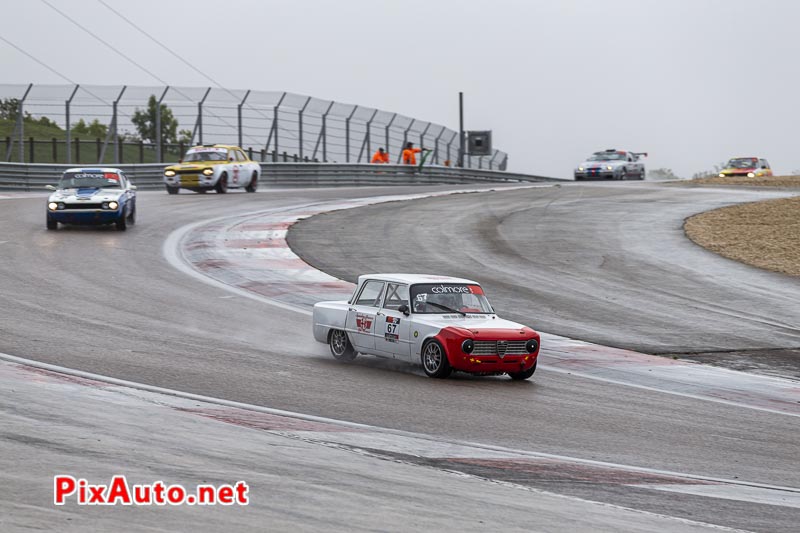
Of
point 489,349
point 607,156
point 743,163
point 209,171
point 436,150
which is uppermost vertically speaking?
point 436,150

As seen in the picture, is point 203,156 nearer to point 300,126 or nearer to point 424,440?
point 300,126

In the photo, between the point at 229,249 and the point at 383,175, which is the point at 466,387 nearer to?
the point at 229,249

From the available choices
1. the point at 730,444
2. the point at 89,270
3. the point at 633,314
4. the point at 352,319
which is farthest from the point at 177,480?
the point at 89,270

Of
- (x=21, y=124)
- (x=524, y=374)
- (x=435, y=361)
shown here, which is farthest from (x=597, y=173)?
(x=435, y=361)

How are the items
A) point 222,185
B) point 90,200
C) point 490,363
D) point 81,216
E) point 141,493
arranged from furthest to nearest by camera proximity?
point 222,185
point 90,200
point 81,216
point 490,363
point 141,493

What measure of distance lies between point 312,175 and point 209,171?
830 centimetres

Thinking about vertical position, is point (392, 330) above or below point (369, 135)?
below

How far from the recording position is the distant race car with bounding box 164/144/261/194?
36000mm

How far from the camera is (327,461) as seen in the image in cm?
738

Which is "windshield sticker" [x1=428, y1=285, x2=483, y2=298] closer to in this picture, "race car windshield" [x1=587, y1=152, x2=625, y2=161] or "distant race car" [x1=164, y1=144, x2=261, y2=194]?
"distant race car" [x1=164, y1=144, x2=261, y2=194]

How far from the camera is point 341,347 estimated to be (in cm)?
1296

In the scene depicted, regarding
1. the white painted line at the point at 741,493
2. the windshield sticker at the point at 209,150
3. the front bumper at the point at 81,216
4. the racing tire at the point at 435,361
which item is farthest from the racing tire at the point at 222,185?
the white painted line at the point at 741,493

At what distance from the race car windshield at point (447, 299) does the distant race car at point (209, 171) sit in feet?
79.5

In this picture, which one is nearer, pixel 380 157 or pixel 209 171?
pixel 209 171
